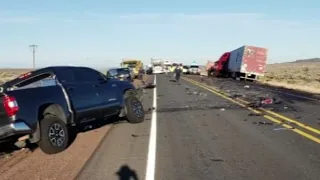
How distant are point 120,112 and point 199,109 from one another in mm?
5852

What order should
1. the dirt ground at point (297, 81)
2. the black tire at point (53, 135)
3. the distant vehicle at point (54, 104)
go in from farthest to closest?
the dirt ground at point (297, 81) < the black tire at point (53, 135) < the distant vehicle at point (54, 104)

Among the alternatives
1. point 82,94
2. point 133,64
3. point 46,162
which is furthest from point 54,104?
point 133,64

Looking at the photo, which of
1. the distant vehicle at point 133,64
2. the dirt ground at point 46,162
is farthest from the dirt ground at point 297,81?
the dirt ground at point 46,162

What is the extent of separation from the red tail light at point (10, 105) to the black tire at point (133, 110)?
5.15m

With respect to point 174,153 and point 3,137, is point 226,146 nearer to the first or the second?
point 174,153

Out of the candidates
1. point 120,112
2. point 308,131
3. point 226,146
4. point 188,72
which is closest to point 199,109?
point 120,112

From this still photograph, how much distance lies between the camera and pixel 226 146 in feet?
34.1

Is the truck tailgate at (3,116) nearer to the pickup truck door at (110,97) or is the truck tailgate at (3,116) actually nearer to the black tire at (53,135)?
the black tire at (53,135)

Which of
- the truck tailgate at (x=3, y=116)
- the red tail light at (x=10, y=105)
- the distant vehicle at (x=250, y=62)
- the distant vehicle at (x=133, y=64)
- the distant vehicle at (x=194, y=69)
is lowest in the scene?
the distant vehicle at (x=194, y=69)

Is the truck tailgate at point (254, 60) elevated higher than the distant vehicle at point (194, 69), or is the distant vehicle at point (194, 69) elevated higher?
the truck tailgate at point (254, 60)

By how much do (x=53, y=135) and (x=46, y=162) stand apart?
95 cm

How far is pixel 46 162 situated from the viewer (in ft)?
30.8

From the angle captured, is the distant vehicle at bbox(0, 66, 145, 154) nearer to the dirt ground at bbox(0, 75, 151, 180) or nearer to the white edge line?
the dirt ground at bbox(0, 75, 151, 180)

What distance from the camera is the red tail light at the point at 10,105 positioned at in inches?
367
